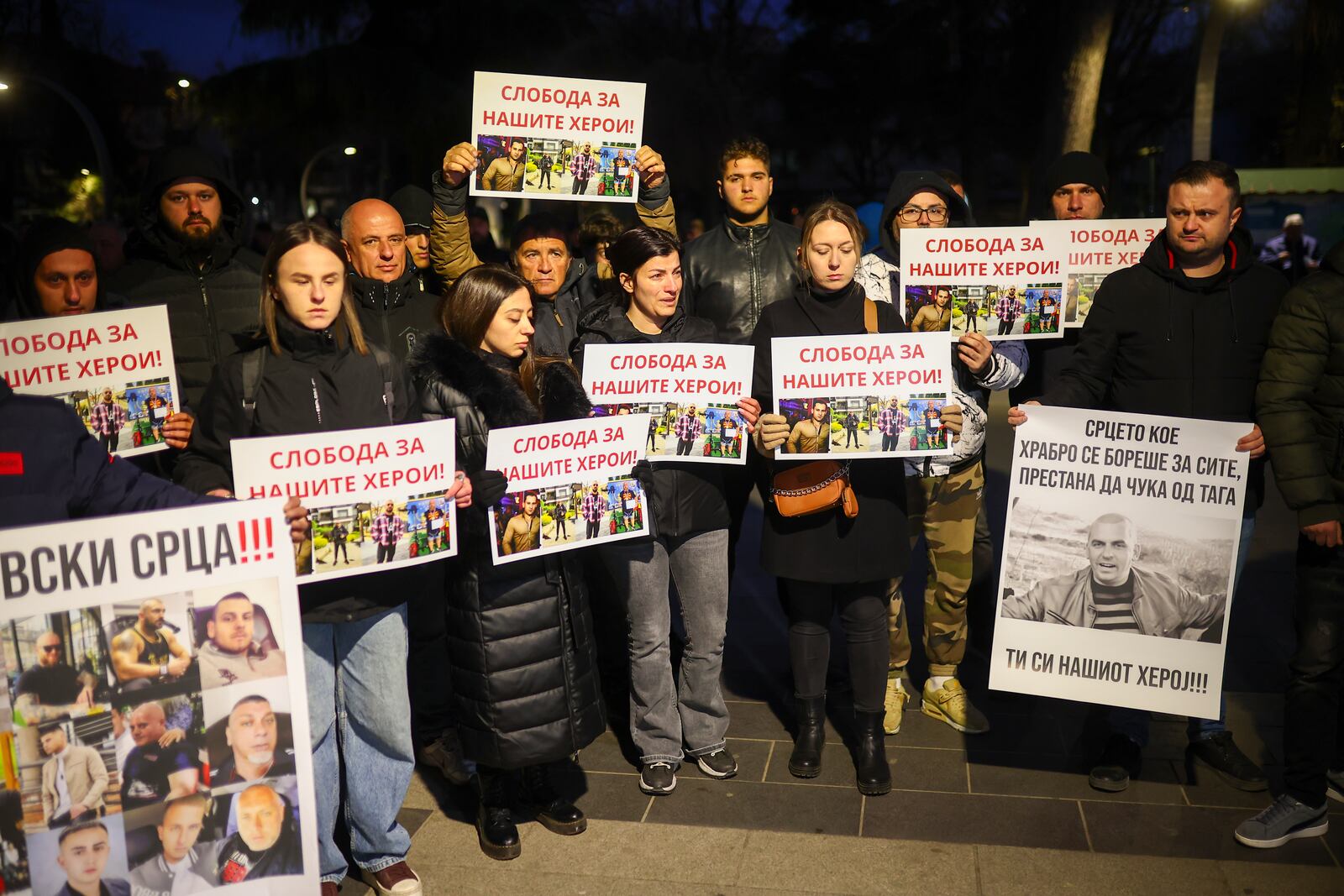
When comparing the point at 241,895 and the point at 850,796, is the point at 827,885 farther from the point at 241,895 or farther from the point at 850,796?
the point at 241,895

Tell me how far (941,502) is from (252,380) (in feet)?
9.59

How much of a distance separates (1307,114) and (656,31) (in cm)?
1506

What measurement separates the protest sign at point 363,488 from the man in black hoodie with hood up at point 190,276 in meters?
1.56

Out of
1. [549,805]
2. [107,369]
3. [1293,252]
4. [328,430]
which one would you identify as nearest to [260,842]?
[328,430]

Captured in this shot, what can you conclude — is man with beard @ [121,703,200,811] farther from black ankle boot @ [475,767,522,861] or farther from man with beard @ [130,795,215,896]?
black ankle boot @ [475,767,522,861]

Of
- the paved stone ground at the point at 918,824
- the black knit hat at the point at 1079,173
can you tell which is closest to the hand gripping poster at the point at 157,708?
the paved stone ground at the point at 918,824

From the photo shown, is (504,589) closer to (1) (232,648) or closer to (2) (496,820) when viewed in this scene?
(2) (496,820)

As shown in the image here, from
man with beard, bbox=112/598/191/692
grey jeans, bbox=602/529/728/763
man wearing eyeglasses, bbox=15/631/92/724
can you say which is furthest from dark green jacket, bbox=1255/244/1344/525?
man wearing eyeglasses, bbox=15/631/92/724

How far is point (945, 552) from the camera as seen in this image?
5074 millimetres

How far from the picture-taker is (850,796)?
4.49 meters

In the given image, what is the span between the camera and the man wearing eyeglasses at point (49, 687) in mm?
2516

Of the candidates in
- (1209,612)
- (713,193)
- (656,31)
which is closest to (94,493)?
(1209,612)

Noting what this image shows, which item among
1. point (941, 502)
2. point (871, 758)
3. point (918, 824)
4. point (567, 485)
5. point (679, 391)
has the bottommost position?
point (918, 824)

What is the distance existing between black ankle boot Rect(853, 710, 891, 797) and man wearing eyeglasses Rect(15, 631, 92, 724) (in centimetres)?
288
